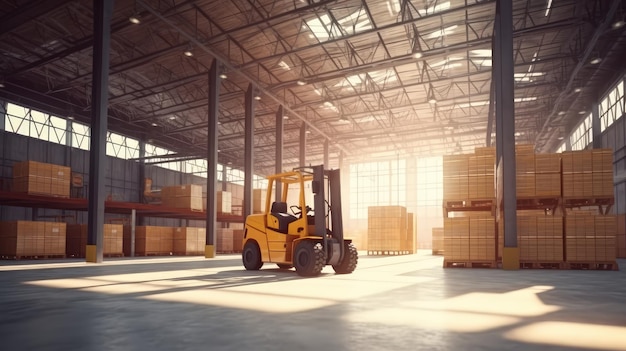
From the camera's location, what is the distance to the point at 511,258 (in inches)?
451

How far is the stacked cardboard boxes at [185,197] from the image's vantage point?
2298 centimetres

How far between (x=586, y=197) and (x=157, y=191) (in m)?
26.3

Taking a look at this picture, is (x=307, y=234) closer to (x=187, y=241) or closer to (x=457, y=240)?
(x=457, y=240)

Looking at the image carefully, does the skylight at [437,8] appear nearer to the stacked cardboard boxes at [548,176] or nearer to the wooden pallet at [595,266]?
the stacked cardboard boxes at [548,176]

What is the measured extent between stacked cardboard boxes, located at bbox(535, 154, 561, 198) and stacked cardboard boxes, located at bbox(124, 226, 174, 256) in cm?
1636

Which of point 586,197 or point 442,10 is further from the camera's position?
point 442,10

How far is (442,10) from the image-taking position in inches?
624

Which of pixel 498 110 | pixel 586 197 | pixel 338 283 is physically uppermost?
pixel 498 110

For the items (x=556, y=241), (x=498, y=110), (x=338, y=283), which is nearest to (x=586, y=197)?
(x=556, y=241)

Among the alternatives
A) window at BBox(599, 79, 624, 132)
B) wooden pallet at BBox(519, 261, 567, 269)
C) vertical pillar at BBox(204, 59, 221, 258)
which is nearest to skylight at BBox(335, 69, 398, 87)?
vertical pillar at BBox(204, 59, 221, 258)

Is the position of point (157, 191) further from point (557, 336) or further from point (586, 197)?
point (557, 336)

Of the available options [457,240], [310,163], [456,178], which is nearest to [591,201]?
[456,178]

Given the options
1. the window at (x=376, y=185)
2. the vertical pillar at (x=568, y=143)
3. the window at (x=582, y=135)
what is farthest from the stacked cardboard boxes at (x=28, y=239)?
the vertical pillar at (x=568, y=143)

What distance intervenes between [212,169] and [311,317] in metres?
15.1
